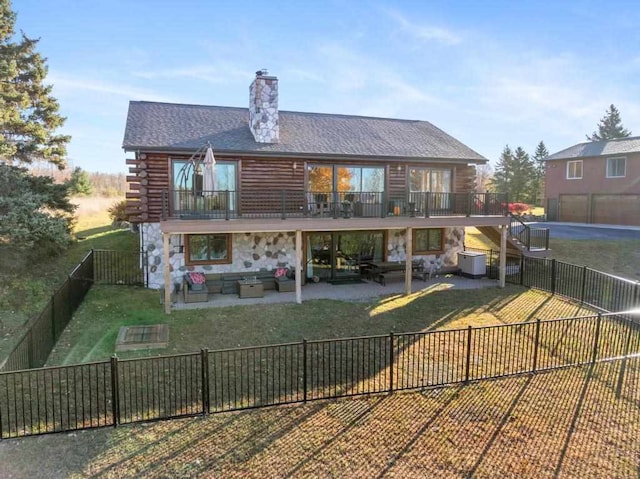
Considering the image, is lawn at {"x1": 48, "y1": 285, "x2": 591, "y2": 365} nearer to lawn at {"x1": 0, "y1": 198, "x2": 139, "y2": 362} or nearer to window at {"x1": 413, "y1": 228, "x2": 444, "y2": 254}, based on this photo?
lawn at {"x1": 0, "y1": 198, "x2": 139, "y2": 362}

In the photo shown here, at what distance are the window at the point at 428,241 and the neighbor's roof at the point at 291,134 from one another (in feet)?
10.1

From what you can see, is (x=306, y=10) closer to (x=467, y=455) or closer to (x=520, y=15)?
(x=520, y=15)

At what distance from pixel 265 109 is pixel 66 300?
9.18 meters

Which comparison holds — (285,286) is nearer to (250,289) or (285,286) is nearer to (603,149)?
(250,289)

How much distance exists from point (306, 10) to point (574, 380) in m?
14.4

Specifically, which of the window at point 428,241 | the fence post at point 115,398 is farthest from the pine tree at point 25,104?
the window at point 428,241

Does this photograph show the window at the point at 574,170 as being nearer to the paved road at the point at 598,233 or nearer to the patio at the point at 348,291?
the paved road at the point at 598,233

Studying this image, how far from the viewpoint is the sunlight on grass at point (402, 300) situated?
1249cm

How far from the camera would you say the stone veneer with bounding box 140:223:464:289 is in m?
14.5

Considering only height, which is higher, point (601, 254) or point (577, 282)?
point (601, 254)

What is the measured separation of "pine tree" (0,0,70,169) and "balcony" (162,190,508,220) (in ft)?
20.7

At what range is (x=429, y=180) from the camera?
1766cm

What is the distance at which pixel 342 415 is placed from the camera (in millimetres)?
6520

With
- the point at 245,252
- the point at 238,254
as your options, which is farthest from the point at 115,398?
the point at 245,252
